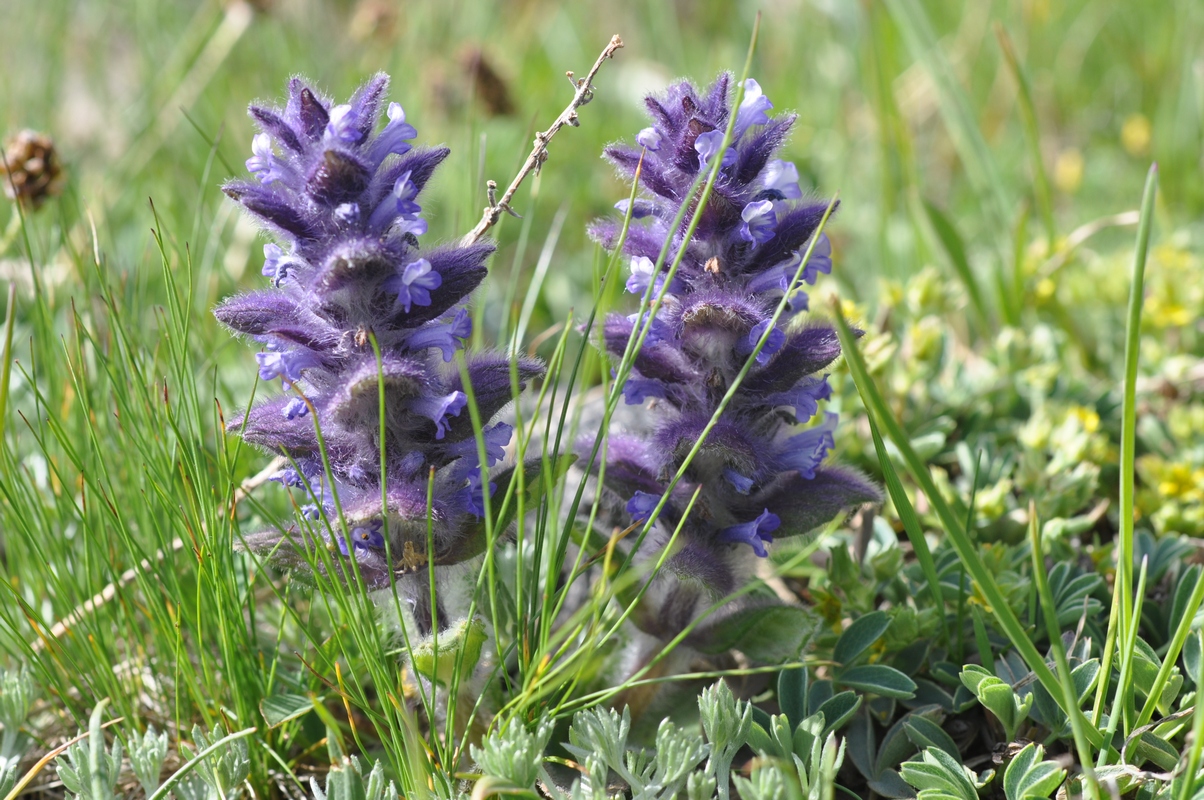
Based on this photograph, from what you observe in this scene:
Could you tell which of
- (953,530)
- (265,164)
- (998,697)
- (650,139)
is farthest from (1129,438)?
(265,164)

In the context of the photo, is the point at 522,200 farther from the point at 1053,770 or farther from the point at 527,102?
the point at 1053,770

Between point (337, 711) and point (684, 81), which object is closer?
point (684, 81)

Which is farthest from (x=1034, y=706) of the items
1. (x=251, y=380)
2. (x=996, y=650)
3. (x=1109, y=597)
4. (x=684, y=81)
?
(x=251, y=380)

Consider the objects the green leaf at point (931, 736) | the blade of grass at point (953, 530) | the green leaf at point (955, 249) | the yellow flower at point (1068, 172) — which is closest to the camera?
the blade of grass at point (953, 530)

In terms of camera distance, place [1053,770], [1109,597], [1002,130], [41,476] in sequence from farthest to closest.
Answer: [1002,130] → [41,476] → [1109,597] → [1053,770]

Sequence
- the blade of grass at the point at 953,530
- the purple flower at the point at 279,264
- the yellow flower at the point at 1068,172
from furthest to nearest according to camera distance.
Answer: the yellow flower at the point at 1068,172 → the purple flower at the point at 279,264 → the blade of grass at the point at 953,530

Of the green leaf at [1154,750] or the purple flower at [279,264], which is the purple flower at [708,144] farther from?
the green leaf at [1154,750]

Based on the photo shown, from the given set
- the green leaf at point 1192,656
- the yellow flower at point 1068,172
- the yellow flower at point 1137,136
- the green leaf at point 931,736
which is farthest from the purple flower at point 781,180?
the yellow flower at point 1137,136
